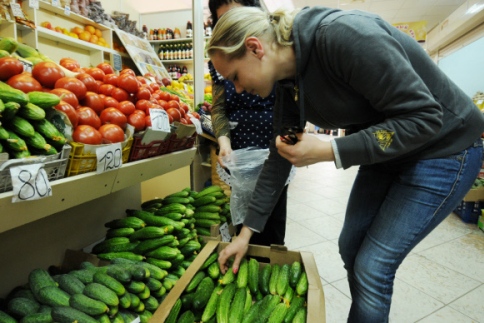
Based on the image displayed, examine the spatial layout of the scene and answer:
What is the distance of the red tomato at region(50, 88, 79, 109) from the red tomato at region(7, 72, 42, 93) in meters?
0.05

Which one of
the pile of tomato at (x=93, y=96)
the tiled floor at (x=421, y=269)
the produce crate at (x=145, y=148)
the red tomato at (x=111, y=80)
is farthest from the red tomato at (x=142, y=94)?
the tiled floor at (x=421, y=269)

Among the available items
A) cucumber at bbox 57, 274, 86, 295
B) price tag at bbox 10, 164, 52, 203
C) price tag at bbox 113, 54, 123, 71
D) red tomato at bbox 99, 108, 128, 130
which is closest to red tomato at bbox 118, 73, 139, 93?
red tomato at bbox 99, 108, 128, 130

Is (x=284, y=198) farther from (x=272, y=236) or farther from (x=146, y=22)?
(x=146, y=22)

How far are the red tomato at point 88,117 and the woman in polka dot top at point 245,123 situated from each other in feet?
2.63

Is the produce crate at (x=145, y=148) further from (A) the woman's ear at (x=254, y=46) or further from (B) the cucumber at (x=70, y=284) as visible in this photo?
(A) the woman's ear at (x=254, y=46)

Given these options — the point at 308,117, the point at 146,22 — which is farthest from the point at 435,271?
the point at 146,22

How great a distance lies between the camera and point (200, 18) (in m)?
2.54

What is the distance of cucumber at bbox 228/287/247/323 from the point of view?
1.08 metres

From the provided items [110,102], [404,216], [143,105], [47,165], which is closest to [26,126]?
[47,165]

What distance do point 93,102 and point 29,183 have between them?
55cm

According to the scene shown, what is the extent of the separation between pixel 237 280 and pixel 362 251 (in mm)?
509

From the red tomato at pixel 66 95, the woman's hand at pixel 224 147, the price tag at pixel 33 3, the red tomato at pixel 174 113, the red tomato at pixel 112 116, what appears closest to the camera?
the red tomato at pixel 66 95

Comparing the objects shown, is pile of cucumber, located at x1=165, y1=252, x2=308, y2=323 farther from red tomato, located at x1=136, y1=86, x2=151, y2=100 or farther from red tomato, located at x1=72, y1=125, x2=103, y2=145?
red tomato, located at x1=136, y1=86, x2=151, y2=100

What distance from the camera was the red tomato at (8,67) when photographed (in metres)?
1.03
